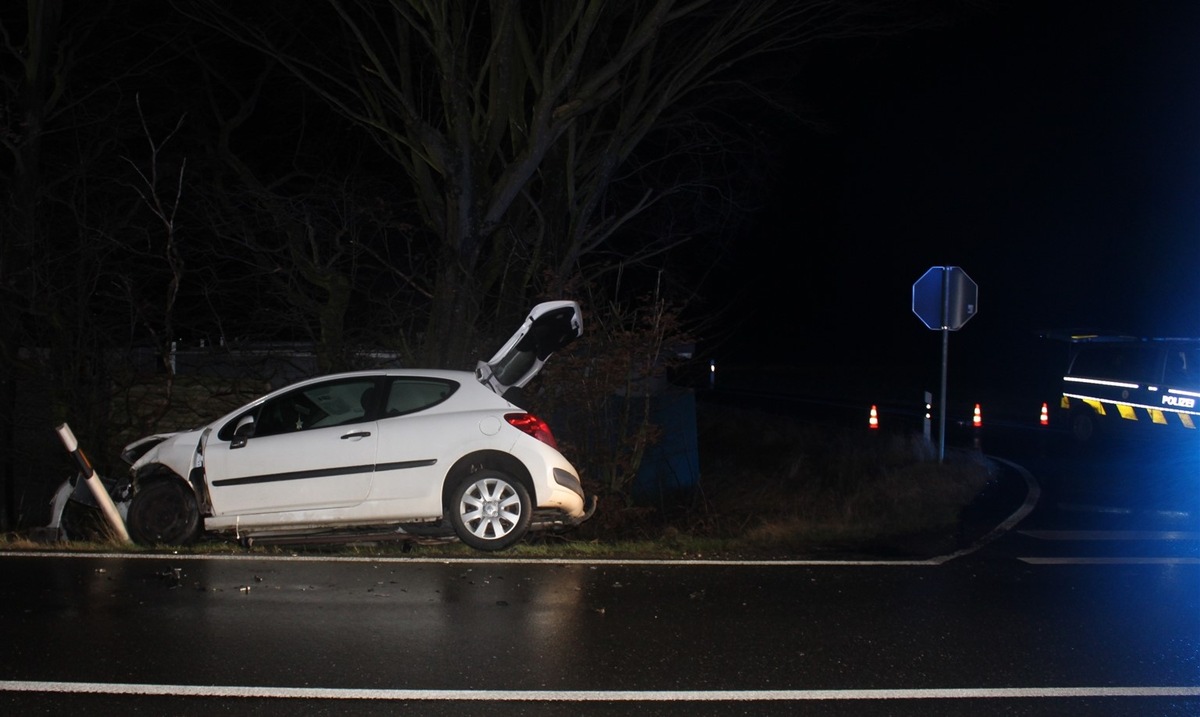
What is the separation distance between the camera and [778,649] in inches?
245

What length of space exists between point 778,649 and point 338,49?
14.1 metres

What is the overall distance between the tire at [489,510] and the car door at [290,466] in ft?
2.55

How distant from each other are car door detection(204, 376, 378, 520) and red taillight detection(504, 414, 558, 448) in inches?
44.8

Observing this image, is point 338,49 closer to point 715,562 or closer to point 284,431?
point 284,431

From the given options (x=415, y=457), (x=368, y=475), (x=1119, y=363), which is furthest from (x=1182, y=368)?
(x=368, y=475)

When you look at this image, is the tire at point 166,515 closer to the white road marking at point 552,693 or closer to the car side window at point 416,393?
the car side window at point 416,393

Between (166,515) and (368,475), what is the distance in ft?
5.78

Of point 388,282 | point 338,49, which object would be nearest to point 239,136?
point 338,49

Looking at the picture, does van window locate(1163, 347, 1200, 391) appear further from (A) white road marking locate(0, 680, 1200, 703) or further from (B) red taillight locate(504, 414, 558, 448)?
(A) white road marking locate(0, 680, 1200, 703)

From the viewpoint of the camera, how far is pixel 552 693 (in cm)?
539

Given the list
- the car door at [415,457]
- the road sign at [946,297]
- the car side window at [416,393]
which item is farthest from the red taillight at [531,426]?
the road sign at [946,297]

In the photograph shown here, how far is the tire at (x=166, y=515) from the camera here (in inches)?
354

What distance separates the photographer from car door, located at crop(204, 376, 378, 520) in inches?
347

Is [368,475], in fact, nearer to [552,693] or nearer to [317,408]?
[317,408]
